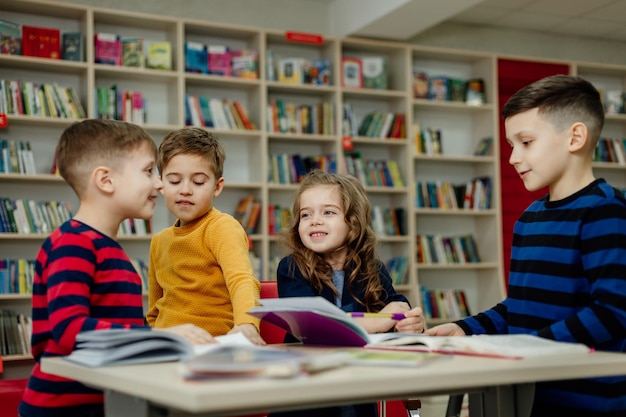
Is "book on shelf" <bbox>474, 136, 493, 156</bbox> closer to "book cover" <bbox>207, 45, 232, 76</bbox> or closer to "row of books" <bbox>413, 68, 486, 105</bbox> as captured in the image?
"row of books" <bbox>413, 68, 486, 105</bbox>

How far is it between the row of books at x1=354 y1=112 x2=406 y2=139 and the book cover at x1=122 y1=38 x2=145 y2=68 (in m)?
1.81

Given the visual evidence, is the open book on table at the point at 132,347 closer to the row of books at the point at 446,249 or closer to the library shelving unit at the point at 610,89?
the row of books at the point at 446,249

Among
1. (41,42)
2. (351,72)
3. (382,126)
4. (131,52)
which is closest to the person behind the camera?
(41,42)

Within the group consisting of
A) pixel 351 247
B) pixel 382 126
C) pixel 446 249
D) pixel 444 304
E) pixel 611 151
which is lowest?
pixel 444 304

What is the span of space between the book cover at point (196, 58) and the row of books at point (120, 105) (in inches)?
16.4

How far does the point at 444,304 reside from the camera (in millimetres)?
6301

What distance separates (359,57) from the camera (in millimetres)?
6324

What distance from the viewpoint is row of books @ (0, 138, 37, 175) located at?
4.93 metres

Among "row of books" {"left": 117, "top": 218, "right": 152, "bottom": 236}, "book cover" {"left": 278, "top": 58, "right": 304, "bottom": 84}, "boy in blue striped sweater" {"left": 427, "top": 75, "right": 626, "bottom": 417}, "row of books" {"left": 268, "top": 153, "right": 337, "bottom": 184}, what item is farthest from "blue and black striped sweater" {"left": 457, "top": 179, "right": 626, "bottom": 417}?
"book cover" {"left": 278, "top": 58, "right": 304, "bottom": 84}

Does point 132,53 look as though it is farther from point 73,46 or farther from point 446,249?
point 446,249

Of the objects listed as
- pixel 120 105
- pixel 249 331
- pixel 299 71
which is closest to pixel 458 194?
pixel 299 71

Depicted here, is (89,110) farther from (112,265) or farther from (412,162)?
(112,265)

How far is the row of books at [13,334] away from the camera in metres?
4.82

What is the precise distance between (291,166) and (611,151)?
3.11 m
